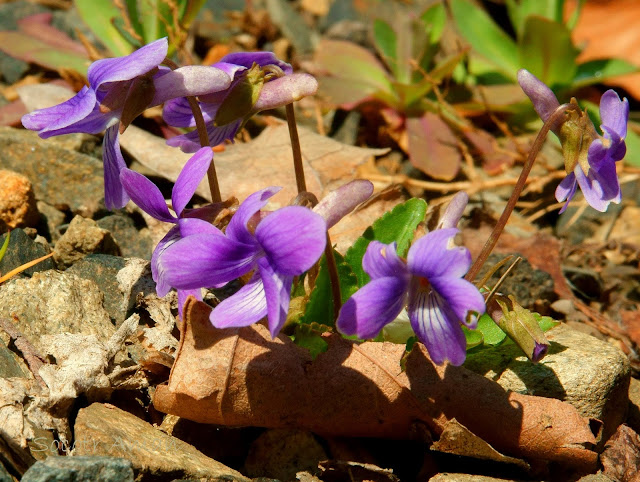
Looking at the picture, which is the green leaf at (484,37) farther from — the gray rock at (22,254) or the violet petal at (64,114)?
the violet petal at (64,114)

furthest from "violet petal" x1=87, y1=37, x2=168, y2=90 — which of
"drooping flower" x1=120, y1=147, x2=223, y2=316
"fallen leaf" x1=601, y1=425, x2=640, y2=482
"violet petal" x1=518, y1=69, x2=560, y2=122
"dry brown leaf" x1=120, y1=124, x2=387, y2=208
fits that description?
"fallen leaf" x1=601, y1=425, x2=640, y2=482

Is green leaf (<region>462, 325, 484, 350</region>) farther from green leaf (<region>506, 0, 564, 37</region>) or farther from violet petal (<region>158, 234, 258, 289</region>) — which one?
green leaf (<region>506, 0, 564, 37</region>)

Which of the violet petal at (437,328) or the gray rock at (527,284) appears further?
the gray rock at (527,284)

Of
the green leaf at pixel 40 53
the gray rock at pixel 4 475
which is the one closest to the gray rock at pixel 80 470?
the gray rock at pixel 4 475

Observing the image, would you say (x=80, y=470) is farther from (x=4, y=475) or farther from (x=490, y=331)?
(x=490, y=331)

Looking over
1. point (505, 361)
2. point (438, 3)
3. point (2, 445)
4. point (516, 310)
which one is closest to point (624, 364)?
point (505, 361)
